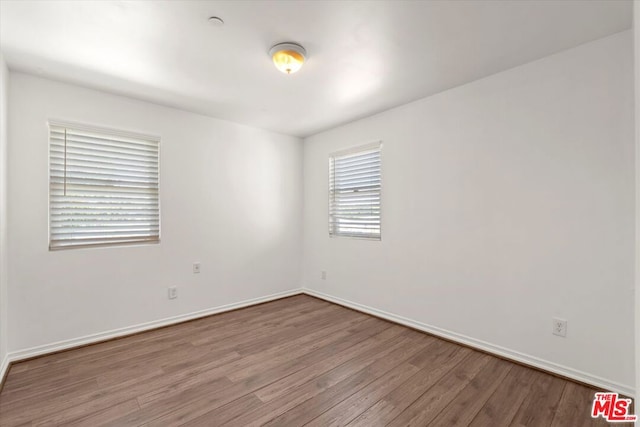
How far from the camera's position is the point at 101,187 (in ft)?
9.15

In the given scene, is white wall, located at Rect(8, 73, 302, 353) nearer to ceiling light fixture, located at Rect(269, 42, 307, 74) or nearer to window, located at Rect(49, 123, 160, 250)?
window, located at Rect(49, 123, 160, 250)

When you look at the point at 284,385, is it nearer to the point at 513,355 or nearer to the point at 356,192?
the point at 513,355

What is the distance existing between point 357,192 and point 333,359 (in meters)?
2.06

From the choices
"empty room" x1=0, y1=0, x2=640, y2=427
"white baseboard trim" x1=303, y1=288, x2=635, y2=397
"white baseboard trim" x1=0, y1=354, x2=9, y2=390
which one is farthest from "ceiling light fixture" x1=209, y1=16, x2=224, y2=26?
"white baseboard trim" x1=303, y1=288, x2=635, y2=397

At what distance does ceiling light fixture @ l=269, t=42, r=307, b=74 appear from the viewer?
6.75 ft

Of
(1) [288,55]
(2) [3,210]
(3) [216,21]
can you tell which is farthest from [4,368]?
(1) [288,55]

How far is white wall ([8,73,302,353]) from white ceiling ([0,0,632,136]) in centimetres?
36

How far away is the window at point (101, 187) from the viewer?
2588 mm

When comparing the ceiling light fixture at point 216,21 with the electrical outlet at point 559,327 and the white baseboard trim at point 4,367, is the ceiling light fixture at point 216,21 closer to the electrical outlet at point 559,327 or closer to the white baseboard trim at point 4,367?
the white baseboard trim at point 4,367

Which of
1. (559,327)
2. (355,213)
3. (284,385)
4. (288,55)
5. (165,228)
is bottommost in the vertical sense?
(284,385)

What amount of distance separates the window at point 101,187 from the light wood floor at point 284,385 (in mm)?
1055

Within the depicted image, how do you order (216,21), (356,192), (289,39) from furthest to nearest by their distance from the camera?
(356,192) < (289,39) < (216,21)

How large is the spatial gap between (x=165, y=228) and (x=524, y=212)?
3.50 metres

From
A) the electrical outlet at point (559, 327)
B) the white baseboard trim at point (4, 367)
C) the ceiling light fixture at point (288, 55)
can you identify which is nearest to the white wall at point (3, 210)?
the white baseboard trim at point (4, 367)
